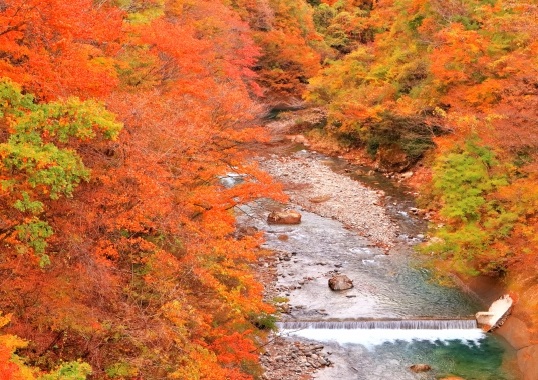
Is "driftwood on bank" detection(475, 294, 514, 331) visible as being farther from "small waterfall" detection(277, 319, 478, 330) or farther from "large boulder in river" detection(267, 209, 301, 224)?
"large boulder in river" detection(267, 209, 301, 224)

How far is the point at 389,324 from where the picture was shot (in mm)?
15406

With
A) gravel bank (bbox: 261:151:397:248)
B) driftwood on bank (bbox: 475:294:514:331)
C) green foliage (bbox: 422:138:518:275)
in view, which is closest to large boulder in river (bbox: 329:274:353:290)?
green foliage (bbox: 422:138:518:275)

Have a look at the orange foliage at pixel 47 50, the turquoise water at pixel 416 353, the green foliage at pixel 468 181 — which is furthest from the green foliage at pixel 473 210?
the orange foliage at pixel 47 50

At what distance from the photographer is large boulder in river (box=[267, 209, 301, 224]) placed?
23.5 metres

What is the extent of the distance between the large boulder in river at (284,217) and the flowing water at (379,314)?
5.12 ft

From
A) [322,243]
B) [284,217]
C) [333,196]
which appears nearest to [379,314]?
[322,243]

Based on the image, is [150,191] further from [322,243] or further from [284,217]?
[284,217]

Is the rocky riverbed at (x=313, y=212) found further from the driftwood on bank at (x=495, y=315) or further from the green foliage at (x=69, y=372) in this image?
the green foliage at (x=69, y=372)

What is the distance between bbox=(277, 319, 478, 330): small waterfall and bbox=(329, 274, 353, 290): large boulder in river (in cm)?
197

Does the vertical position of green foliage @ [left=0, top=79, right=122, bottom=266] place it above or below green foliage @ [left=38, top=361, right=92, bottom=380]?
above

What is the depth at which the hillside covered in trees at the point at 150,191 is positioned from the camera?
27.1 feet

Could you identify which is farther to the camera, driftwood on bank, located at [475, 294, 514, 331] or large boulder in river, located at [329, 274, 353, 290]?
large boulder in river, located at [329, 274, 353, 290]

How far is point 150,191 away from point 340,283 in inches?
385

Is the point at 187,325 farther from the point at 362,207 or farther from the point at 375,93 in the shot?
the point at 375,93
